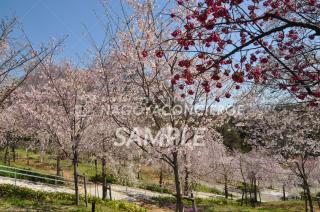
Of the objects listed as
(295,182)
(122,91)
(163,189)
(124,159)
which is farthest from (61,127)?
(295,182)

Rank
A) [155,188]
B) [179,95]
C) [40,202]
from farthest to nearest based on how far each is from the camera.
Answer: [155,188] → [40,202] → [179,95]

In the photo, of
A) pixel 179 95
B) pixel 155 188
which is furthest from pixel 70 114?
pixel 155 188

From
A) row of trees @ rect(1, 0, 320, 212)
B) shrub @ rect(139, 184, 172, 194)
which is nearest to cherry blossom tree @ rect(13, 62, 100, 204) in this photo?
row of trees @ rect(1, 0, 320, 212)

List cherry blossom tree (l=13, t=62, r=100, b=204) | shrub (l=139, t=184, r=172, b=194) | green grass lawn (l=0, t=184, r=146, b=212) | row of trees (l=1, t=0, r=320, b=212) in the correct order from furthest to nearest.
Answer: shrub (l=139, t=184, r=172, b=194), cherry blossom tree (l=13, t=62, r=100, b=204), green grass lawn (l=0, t=184, r=146, b=212), row of trees (l=1, t=0, r=320, b=212)

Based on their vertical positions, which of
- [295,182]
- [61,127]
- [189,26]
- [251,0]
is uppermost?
[251,0]

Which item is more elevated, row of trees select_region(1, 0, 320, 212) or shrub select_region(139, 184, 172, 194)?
row of trees select_region(1, 0, 320, 212)

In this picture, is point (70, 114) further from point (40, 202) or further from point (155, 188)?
point (155, 188)

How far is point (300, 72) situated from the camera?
501 centimetres

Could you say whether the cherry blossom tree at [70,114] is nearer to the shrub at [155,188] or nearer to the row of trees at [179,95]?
the row of trees at [179,95]

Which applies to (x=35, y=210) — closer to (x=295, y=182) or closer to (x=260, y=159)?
(x=260, y=159)

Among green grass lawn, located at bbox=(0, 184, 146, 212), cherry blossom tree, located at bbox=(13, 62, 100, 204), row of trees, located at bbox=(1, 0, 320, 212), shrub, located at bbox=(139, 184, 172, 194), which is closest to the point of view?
row of trees, located at bbox=(1, 0, 320, 212)

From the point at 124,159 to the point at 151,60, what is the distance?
15.1m

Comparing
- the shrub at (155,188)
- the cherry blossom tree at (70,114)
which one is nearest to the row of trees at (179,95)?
the cherry blossom tree at (70,114)

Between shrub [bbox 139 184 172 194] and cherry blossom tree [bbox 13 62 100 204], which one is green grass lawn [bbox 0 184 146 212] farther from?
shrub [bbox 139 184 172 194]
